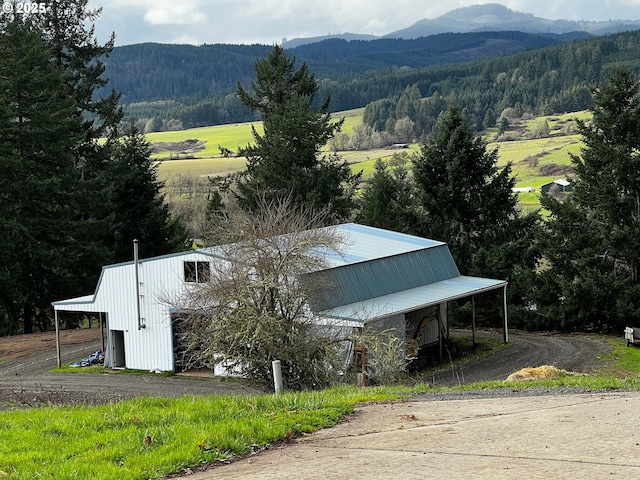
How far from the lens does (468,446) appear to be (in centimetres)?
929

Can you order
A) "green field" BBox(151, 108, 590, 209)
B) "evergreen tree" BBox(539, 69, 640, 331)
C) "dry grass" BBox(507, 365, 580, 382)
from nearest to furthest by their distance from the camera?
"dry grass" BBox(507, 365, 580, 382)
"evergreen tree" BBox(539, 69, 640, 331)
"green field" BBox(151, 108, 590, 209)

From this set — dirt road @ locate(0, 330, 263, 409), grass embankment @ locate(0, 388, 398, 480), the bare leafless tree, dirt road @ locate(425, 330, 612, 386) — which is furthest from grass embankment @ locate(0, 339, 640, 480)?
dirt road @ locate(425, 330, 612, 386)

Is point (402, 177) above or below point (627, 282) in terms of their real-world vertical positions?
above

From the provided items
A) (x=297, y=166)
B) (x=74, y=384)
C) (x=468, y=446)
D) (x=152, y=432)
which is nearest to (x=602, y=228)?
(x=297, y=166)

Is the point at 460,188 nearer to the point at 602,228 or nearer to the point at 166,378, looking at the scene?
the point at 602,228

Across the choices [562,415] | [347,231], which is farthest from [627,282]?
[562,415]

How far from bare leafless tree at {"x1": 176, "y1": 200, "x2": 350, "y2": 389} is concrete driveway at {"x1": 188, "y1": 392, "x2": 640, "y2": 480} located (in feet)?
29.6

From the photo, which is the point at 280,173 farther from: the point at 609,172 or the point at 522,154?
the point at 522,154

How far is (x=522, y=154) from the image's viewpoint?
125 meters

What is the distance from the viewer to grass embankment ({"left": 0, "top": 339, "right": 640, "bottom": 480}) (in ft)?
29.4

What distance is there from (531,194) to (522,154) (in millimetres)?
35443

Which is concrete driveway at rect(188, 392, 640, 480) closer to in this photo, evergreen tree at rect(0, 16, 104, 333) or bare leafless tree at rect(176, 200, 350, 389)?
bare leafless tree at rect(176, 200, 350, 389)

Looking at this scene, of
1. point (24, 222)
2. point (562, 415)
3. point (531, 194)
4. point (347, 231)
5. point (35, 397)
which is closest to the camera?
point (562, 415)

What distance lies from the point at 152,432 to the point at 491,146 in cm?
12660
